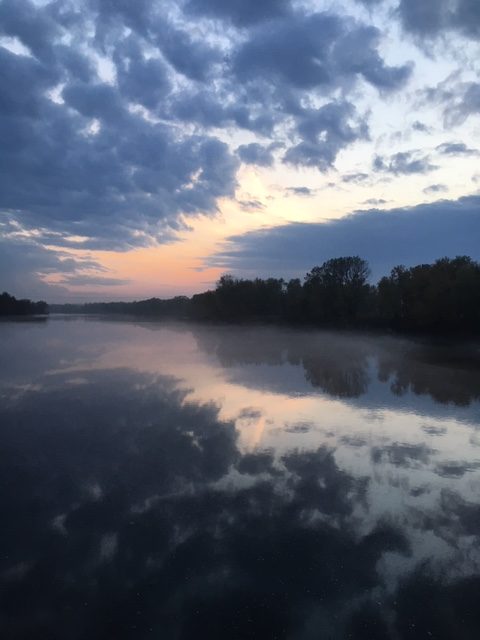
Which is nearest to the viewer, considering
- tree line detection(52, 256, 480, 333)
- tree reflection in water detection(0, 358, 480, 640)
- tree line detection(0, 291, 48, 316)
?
tree reflection in water detection(0, 358, 480, 640)

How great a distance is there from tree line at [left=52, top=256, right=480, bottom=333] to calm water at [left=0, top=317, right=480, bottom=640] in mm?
47412

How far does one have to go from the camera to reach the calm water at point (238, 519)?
252 inches

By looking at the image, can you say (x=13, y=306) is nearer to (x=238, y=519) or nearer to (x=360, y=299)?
(x=360, y=299)

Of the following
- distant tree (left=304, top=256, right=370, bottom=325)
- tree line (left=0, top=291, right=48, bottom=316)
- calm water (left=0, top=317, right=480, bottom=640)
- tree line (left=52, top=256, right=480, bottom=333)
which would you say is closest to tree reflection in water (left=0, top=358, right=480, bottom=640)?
calm water (left=0, top=317, right=480, bottom=640)

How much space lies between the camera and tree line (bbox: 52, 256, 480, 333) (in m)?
62.6

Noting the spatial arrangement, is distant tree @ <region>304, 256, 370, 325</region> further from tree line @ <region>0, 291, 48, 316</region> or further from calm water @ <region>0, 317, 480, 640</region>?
tree line @ <region>0, 291, 48, 316</region>

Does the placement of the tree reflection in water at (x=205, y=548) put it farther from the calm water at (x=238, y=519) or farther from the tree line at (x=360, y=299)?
the tree line at (x=360, y=299)

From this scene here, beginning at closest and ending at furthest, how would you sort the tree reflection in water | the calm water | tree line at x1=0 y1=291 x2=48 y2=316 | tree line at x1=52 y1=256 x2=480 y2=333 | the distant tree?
the tree reflection in water, the calm water, tree line at x1=52 y1=256 x2=480 y2=333, the distant tree, tree line at x1=0 y1=291 x2=48 y2=316

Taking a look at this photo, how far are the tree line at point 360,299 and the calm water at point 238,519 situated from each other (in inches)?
1867

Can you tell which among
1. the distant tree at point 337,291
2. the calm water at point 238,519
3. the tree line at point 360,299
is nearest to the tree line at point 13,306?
the tree line at point 360,299

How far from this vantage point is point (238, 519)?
9031 mm

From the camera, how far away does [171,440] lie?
14250mm

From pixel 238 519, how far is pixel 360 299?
8148 cm

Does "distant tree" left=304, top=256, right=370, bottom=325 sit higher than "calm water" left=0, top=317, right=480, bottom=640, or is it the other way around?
"distant tree" left=304, top=256, right=370, bottom=325
